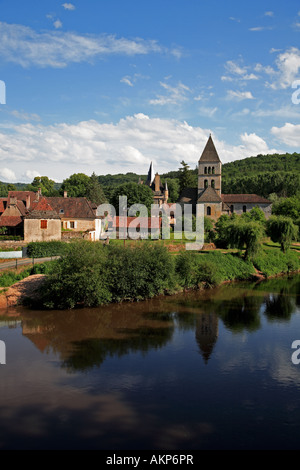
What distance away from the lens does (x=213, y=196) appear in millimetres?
61000

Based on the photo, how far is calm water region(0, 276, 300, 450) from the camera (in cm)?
1173

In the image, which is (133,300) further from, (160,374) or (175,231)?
(175,231)

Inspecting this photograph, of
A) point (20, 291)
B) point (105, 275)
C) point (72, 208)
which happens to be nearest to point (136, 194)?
point (72, 208)

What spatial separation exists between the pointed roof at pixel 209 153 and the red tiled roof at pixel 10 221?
3601 centimetres

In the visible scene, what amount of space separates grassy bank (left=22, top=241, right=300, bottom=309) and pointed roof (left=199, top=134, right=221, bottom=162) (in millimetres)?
34406

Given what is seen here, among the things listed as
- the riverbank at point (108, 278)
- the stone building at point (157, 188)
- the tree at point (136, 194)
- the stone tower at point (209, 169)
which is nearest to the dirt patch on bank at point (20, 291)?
the riverbank at point (108, 278)

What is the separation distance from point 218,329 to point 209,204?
40850 millimetres

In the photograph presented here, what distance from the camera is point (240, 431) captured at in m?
11.9

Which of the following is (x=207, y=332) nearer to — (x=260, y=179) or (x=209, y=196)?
(x=209, y=196)

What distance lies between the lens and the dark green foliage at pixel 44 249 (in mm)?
30453

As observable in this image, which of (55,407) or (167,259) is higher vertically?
(167,259)

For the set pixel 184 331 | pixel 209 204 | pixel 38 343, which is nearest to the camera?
pixel 38 343
